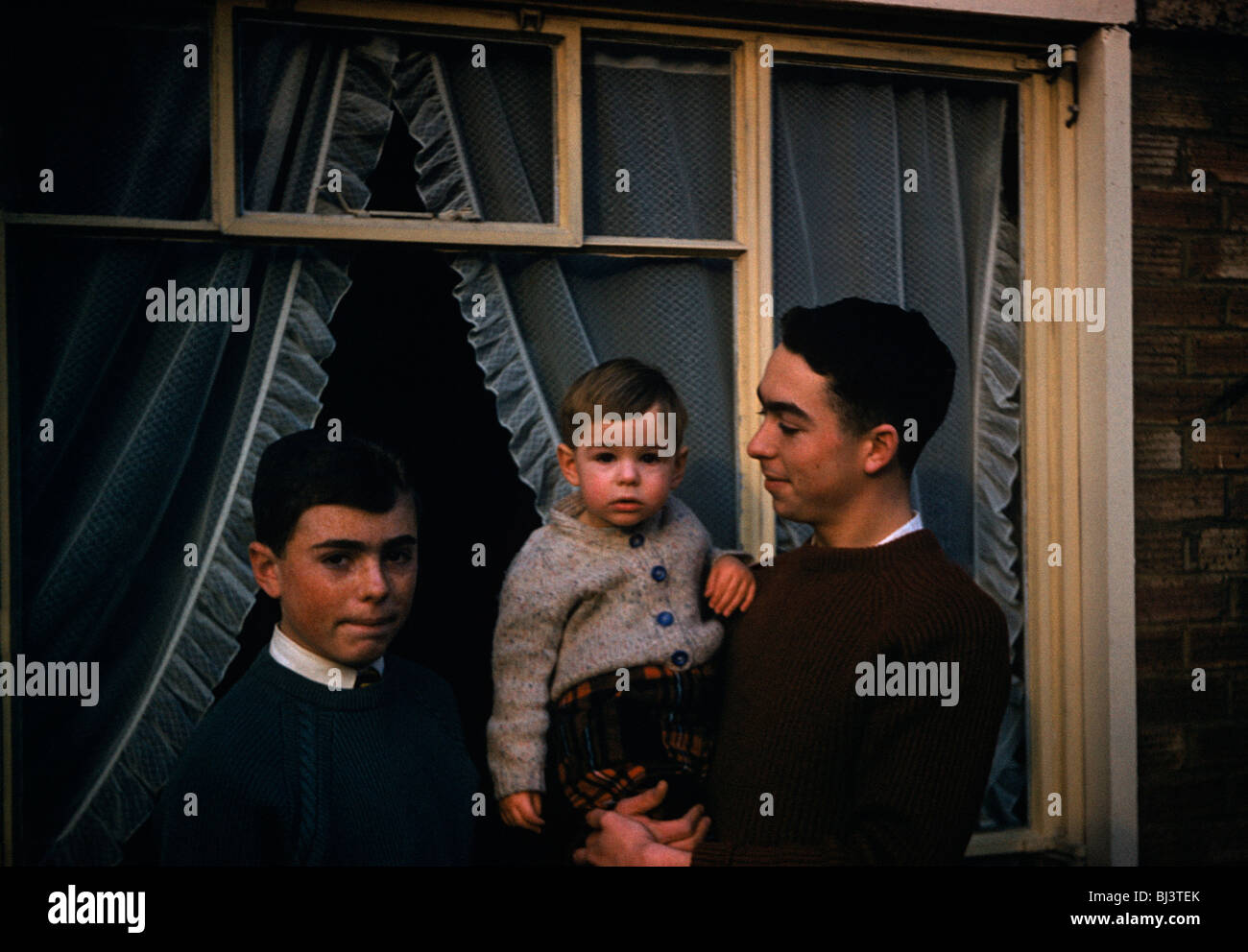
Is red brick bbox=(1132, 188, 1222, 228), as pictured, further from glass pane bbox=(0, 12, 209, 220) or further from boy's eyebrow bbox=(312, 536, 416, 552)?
glass pane bbox=(0, 12, 209, 220)

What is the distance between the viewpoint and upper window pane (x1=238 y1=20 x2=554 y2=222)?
2.79m

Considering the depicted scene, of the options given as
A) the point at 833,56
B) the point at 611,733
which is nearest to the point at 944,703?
the point at 611,733

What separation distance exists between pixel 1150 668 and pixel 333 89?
120 inches

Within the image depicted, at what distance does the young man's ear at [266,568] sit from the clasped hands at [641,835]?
91 cm

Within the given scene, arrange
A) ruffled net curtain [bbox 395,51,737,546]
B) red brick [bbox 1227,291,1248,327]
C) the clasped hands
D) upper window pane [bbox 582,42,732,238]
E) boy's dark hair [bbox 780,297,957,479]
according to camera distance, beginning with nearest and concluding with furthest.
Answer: the clasped hands < boy's dark hair [bbox 780,297,957,479] < ruffled net curtain [bbox 395,51,737,546] < upper window pane [bbox 582,42,732,238] < red brick [bbox 1227,291,1248,327]

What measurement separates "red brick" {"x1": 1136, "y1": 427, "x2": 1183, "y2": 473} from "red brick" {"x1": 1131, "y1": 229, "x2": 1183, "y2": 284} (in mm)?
486

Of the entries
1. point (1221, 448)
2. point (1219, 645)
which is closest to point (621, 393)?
point (1221, 448)

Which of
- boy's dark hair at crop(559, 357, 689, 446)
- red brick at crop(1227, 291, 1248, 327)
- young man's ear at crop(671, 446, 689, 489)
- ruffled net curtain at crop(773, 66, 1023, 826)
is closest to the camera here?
boy's dark hair at crop(559, 357, 689, 446)

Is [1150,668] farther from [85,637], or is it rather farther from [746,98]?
[85,637]

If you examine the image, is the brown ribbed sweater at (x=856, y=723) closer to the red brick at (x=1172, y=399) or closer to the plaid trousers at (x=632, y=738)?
the plaid trousers at (x=632, y=738)

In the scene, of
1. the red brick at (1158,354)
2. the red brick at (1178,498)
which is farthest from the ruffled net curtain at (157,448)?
the red brick at (1178,498)

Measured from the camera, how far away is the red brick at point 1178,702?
321cm

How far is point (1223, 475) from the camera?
329cm

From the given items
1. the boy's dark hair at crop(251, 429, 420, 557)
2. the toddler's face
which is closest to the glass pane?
the boy's dark hair at crop(251, 429, 420, 557)
